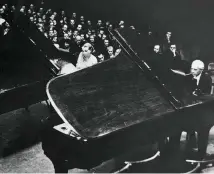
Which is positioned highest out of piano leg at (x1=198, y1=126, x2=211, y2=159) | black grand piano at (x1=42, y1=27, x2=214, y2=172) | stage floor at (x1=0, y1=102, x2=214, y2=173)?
black grand piano at (x1=42, y1=27, x2=214, y2=172)

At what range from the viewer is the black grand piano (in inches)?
167

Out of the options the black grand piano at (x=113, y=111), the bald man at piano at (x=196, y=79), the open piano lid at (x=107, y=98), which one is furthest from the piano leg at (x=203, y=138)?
the open piano lid at (x=107, y=98)

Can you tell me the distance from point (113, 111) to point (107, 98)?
237 millimetres

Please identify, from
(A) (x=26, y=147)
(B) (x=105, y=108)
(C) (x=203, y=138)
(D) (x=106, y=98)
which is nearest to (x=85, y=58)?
(A) (x=26, y=147)

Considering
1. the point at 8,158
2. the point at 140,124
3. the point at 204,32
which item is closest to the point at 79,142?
the point at 140,124

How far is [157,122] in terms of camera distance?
451 cm

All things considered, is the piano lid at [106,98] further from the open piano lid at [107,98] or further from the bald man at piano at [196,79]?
the bald man at piano at [196,79]

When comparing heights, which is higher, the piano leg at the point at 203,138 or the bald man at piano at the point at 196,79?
the bald man at piano at the point at 196,79

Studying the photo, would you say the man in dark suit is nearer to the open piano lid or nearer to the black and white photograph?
the black and white photograph

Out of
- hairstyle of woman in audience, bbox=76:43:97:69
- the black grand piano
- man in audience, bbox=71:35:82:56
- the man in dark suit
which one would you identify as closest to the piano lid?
the black grand piano

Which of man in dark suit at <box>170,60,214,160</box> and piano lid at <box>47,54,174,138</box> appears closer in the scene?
piano lid at <box>47,54,174,138</box>

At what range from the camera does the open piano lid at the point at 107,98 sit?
4398 mm

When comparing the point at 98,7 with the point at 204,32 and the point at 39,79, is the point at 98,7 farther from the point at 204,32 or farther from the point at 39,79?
the point at 39,79

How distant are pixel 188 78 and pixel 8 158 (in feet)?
10.9
